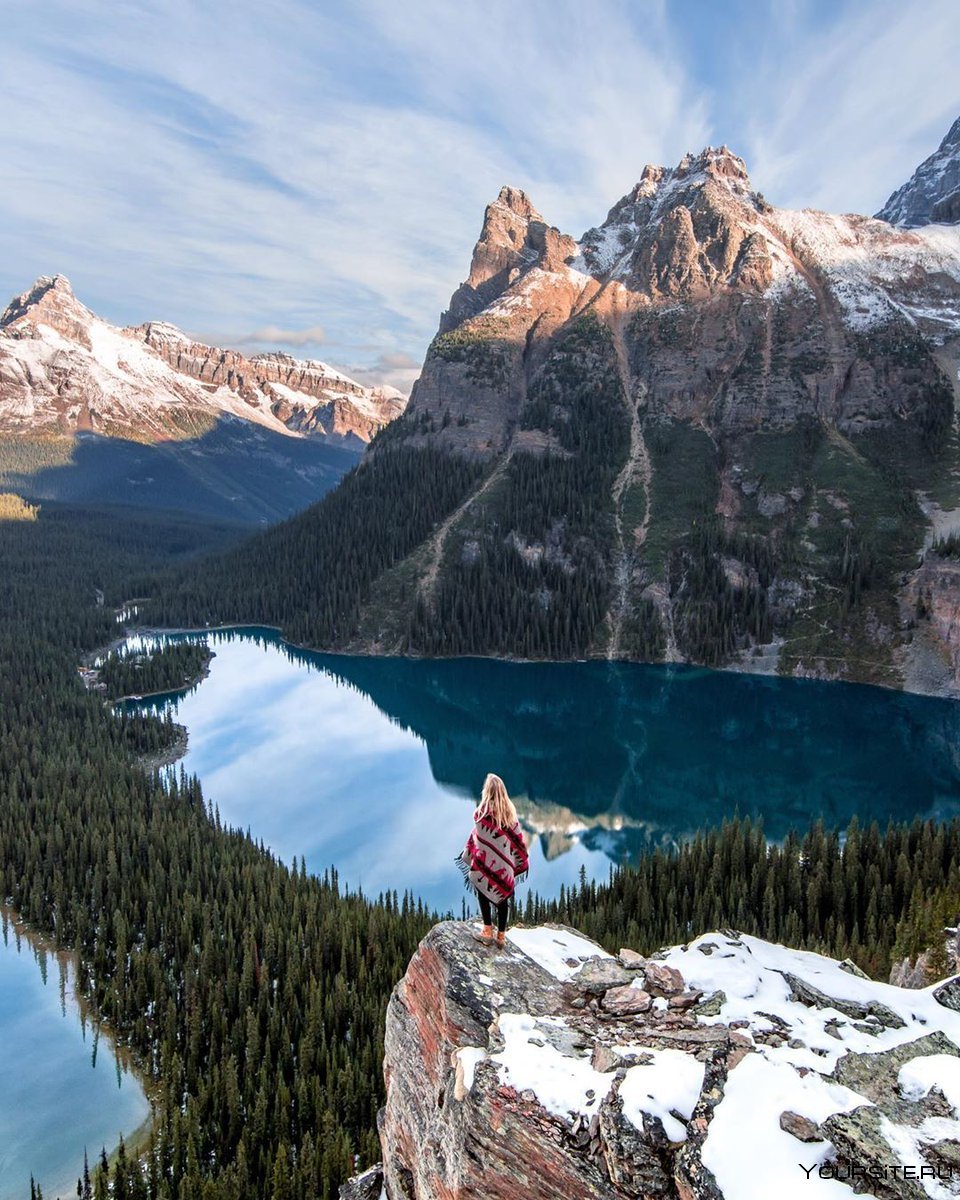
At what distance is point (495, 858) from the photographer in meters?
18.0

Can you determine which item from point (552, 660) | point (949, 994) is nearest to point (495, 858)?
point (949, 994)

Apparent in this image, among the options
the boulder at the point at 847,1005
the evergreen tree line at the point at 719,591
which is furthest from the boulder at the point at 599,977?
the evergreen tree line at the point at 719,591

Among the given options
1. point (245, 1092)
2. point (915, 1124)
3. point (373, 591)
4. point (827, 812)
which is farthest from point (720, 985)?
point (373, 591)

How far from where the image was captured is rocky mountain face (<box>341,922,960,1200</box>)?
36.1 ft

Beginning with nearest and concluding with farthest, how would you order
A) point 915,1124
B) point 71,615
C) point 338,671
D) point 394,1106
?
point 915,1124 < point 394,1106 < point 338,671 < point 71,615

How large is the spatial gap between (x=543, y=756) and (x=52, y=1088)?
72824 millimetres

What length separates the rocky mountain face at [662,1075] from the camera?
433 inches

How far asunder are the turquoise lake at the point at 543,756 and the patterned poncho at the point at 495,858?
52.2m

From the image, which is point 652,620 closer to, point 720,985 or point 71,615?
point 71,615

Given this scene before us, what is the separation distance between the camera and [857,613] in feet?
463

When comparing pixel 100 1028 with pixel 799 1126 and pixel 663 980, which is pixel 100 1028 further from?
pixel 799 1126

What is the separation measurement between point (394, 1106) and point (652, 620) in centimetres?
14316

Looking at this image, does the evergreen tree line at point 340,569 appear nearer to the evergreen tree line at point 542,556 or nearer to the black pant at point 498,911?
the evergreen tree line at point 542,556

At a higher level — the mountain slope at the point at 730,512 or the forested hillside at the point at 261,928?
the mountain slope at the point at 730,512
